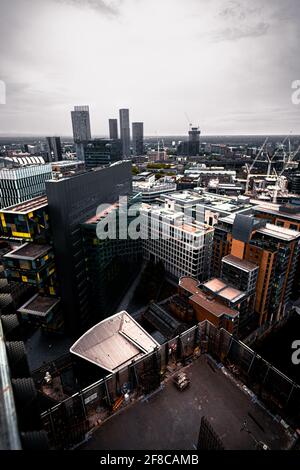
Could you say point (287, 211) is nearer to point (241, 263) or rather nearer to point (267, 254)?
point (267, 254)

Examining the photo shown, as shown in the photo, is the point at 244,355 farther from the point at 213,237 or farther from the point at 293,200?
the point at 293,200

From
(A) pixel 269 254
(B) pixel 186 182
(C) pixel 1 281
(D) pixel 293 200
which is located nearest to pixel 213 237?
(A) pixel 269 254

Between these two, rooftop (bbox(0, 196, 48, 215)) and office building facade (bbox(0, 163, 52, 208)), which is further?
office building facade (bbox(0, 163, 52, 208))

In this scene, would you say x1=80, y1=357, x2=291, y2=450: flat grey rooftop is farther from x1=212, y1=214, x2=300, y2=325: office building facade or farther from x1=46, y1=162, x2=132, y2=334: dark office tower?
x1=212, y1=214, x2=300, y2=325: office building facade

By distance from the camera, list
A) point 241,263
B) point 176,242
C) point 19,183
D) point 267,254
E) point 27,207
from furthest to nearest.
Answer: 1. point 19,183
2. point 176,242
3. point 241,263
4. point 267,254
5. point 27,207

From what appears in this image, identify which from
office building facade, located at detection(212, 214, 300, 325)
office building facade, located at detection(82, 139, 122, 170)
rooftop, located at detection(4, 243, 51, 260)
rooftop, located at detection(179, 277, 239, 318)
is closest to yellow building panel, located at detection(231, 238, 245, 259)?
office building facade, located at detection(212, 214, 300, 325)

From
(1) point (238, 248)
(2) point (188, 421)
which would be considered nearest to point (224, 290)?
(1) point (238, 248)
